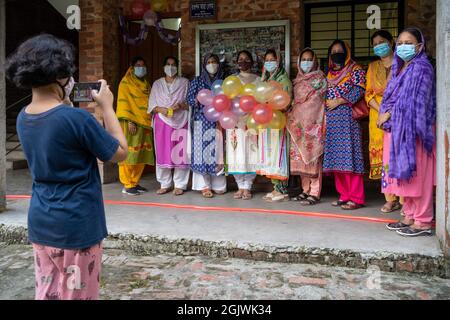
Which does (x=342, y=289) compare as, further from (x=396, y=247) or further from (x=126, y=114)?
(x=126, y=114)

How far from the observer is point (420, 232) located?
3781mm

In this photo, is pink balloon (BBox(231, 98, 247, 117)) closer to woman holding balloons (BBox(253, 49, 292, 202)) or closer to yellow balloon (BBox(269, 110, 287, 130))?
woman holding balloons (BBox(253, 49, 292, 202))

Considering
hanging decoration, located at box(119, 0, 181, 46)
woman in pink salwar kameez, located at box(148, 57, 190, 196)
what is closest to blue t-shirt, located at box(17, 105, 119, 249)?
woman in pink salwar kameez, located at box(148, 57, 190, 196)

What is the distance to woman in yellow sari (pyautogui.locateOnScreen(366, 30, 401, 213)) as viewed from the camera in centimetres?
443

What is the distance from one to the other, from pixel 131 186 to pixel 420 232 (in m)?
3.53

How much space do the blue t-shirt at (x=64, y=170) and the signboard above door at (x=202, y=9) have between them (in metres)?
4.58

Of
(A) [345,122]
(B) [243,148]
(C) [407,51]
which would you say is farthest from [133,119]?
(C) [407,51]

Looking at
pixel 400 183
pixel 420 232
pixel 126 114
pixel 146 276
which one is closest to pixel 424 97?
pixel 400 183

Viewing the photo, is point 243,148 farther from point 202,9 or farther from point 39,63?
point 39,63

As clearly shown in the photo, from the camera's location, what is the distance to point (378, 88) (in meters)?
4.54

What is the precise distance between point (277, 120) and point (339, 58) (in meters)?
0.92

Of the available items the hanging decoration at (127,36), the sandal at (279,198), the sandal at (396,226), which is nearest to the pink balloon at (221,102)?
the sandal at (279,198)
